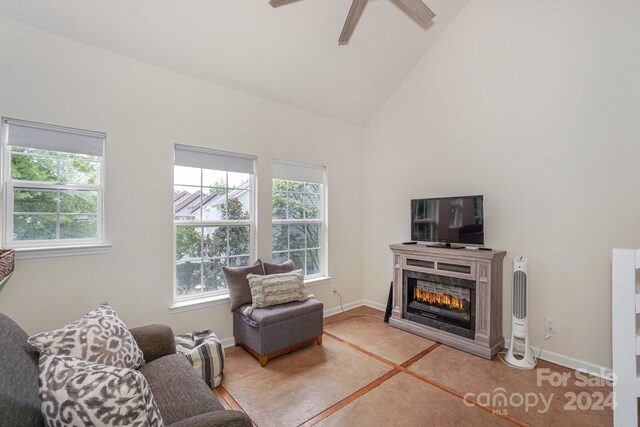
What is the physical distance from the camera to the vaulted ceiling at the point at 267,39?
218 centimetres

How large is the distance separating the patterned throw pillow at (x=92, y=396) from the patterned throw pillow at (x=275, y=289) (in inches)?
67.1

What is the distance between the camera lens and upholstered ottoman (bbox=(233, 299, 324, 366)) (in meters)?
2.55

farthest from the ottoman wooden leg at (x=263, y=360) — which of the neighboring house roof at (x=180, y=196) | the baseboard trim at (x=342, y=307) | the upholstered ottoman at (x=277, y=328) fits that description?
the neighboring house roof at (x=180, y=196)

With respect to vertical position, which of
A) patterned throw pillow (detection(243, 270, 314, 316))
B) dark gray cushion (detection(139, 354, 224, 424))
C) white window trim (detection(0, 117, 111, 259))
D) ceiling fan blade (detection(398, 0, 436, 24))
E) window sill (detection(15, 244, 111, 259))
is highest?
ceiling fan blade (detection(398, 0, 436, 24))

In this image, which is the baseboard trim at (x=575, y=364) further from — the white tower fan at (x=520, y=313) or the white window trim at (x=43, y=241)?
→ the white window trim at (x=43, y=241)

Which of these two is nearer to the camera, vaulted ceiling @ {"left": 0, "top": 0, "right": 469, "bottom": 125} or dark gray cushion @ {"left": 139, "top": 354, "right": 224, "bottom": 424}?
dark gray cushion @ {"left": 139, "top": 354, "right": 224, "bottom": 424}

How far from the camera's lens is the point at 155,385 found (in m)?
1.52

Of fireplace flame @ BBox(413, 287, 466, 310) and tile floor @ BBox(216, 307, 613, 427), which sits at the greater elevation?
fireplace flame @ BBox(413, 287, 466, 310)

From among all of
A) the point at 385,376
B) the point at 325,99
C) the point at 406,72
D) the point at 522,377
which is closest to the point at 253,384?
the point at 385,376

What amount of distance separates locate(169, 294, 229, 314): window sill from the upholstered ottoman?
0.19m

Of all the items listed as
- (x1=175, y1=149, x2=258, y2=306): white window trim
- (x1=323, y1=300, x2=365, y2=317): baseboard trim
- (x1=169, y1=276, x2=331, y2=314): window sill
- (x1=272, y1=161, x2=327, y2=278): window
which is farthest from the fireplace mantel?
(x1=169, y1=276, x2=331, y2=314): window sill

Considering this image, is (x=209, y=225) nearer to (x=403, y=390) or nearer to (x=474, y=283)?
(x=403, y=390)

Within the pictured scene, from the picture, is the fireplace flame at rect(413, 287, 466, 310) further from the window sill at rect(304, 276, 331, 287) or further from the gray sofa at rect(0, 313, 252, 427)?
the gray sofa at rect(0, 313, 252, 427)

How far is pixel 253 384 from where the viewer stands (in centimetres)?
229
